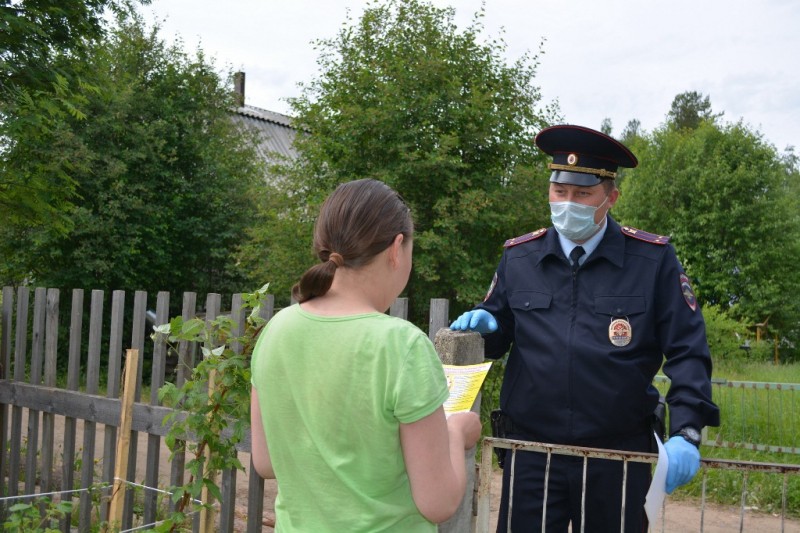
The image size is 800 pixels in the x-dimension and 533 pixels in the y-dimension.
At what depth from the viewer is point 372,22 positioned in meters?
11.7

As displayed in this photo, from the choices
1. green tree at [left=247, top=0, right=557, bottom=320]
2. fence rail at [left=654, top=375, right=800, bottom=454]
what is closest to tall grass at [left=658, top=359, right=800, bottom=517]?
fence rail at [left=654, top=375, right=800, bottom=454]

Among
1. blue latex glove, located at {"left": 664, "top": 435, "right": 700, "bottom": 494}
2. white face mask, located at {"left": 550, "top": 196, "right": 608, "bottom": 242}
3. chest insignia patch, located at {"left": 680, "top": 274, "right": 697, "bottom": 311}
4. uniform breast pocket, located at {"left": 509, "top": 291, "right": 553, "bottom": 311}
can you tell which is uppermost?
white face mask, located at {"left": 550, "top": 196, "right": 608, "bottom": 242}

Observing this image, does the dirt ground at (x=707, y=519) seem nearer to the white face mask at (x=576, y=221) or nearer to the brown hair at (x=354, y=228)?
the white face mask at (x=576, y=221)

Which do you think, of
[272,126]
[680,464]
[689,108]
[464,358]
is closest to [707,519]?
[680,464]

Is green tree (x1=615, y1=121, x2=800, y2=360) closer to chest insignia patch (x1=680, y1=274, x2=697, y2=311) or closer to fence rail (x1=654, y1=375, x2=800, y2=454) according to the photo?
fence rail (x1=654, y1=375, x2=800, y2=454)

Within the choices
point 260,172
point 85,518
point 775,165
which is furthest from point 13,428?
point 775,165

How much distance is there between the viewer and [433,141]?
419 inches

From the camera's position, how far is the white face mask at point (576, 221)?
291 cm

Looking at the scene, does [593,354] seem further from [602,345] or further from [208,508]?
[208,508]

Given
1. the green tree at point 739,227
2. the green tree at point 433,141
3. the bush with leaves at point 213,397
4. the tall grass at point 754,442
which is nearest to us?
the bush with leaves at point 213,397

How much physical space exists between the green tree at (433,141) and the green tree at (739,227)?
45.3 ft

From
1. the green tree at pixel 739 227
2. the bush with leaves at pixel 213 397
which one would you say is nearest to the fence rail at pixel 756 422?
the bush with leaves at pixel 213 397

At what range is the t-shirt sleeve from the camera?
1468mm

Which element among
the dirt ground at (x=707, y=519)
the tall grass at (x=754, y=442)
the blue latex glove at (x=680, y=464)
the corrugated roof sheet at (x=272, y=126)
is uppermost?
the corrugated roof sheet at (x=272, y=126)
